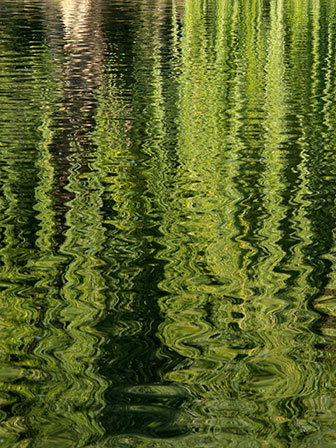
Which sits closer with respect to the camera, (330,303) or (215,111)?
(330,303)

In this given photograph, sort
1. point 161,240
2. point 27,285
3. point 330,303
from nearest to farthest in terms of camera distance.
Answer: point 330,303, point 27,285, point 161,240

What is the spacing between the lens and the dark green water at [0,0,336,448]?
5.45 m

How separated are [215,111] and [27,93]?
17.0 feet

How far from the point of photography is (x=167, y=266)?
828 centimetres

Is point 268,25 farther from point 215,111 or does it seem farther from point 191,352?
point 191,352

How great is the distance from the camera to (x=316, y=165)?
12562mm

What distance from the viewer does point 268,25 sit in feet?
134

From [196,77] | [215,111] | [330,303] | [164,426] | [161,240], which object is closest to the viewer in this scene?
[164,426]

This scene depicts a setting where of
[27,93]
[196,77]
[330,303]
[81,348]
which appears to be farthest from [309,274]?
[196,77]

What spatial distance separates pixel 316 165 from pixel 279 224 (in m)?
3.23

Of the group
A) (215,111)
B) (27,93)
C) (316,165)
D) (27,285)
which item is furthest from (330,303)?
(27,93)

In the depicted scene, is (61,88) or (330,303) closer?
(330,303)

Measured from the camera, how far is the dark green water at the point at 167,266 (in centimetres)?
545

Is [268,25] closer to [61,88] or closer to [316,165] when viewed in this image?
[61,88]
